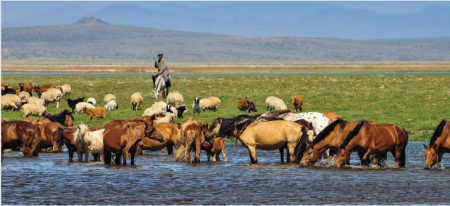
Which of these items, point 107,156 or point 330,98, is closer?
point 107,156

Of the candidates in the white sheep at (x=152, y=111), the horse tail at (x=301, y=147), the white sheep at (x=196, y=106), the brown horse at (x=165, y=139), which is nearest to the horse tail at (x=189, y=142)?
the brown horse at (x=165, y=139)

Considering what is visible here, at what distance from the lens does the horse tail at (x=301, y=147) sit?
612 inches

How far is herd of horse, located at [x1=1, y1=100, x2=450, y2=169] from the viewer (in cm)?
1459

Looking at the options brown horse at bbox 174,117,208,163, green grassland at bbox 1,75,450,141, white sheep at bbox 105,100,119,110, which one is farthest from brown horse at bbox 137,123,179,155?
white sheep at bbox 105,100,119,110

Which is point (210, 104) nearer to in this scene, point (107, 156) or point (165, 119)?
point (165, 119)

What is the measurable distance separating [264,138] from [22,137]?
738cm

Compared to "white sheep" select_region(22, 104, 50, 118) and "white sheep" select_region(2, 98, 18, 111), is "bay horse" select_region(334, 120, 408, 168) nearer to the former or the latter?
"white sheep" select_region(22, 104, 50, 118)

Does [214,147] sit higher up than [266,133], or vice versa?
[266,133]

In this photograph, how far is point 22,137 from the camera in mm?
17109

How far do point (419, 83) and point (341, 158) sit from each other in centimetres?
3299

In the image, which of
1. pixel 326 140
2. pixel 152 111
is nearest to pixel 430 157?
pixel 326 140

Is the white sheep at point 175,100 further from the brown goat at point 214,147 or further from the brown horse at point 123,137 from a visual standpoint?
the brown horse at point 123,137

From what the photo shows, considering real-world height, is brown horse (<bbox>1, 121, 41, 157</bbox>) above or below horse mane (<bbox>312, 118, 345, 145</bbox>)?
below

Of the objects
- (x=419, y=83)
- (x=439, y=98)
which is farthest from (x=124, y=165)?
(x=419, y=83)
